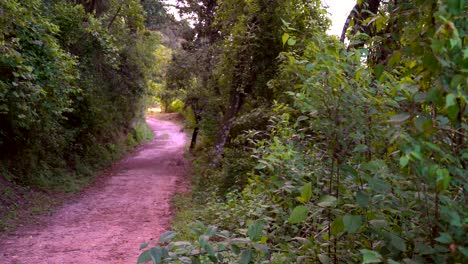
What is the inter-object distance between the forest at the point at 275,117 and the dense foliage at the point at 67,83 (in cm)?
6

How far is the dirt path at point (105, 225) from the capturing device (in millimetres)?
7301

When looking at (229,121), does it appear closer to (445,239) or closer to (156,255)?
(156,255)

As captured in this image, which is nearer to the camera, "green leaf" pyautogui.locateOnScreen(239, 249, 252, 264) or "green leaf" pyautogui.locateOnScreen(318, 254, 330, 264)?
"green leaf" pyautogui.locateOnScreen(239, 249, 252, 264)

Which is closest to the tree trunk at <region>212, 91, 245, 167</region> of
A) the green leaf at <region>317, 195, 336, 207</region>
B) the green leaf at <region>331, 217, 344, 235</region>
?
the green leaf at <region>317, 195, 336, 207</region>

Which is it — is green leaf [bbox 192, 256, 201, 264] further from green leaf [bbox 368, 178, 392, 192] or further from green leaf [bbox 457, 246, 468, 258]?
green leaf [bbox 457, 246, 468, 258]

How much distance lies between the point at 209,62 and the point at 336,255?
16.0 m

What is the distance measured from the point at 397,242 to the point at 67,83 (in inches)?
394

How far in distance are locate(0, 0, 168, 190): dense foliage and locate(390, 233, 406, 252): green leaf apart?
7.15 m

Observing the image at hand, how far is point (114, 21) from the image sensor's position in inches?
687

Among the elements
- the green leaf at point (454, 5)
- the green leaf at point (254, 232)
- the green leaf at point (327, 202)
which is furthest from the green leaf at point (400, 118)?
the green leaf at point (254, 232)

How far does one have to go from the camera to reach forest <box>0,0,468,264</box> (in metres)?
2.01

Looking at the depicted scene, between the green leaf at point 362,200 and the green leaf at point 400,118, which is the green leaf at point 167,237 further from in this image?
the green leaf at point 400,118

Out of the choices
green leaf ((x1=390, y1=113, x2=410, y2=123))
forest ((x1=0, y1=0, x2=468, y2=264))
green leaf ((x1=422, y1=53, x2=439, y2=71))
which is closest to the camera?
green leaf ((x1=422, y1=53, x2=439, y2=71))

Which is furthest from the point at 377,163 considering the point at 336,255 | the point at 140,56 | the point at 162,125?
the point at 162,125
